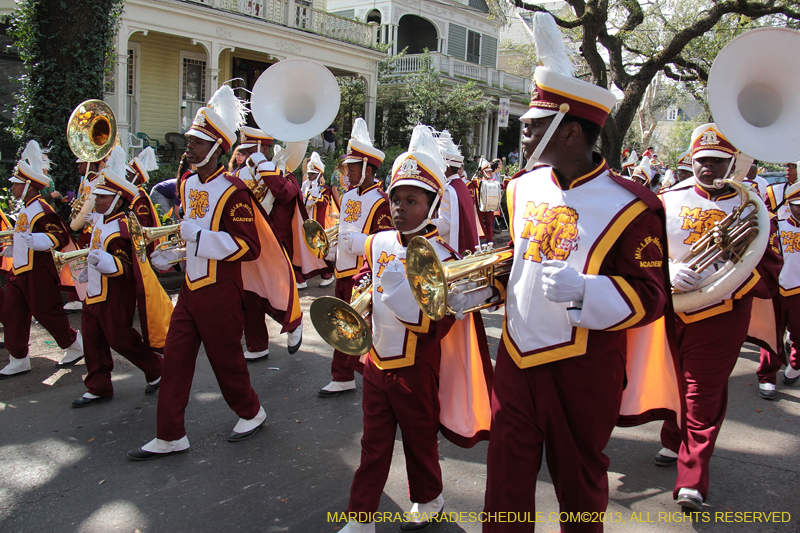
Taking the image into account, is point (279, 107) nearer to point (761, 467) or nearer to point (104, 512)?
point (104, 512)

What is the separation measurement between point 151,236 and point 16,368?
98.1 inches

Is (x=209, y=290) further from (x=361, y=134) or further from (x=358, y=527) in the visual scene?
(x=361, y=134)

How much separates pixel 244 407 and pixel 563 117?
3286 mm

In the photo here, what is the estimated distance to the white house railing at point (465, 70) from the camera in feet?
97.3

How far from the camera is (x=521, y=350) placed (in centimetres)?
264

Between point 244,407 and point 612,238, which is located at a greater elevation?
point 612,238

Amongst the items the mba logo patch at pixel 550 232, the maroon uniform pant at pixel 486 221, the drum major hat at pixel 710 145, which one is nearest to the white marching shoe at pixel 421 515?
the mba logo patch at pixel 550 232

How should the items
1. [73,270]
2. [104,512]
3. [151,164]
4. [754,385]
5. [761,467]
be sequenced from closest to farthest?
1. [104,512]
2. [761,467]
3. [73,270]
4. [754,385]
5. [151,164]

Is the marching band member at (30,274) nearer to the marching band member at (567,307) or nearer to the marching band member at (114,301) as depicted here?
the marching band member at (114,301)

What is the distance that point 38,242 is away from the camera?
19.6 feet

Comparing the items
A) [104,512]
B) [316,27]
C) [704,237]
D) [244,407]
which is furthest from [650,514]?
[316,27]

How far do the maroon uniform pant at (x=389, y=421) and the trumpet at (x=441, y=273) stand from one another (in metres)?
0.64

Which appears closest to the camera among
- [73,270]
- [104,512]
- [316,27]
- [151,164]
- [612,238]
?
[612,238]

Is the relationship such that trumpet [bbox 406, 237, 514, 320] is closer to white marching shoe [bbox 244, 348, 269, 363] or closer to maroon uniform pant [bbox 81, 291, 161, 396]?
maroon uniform pant [bbox 81, 291, 161, 396]
